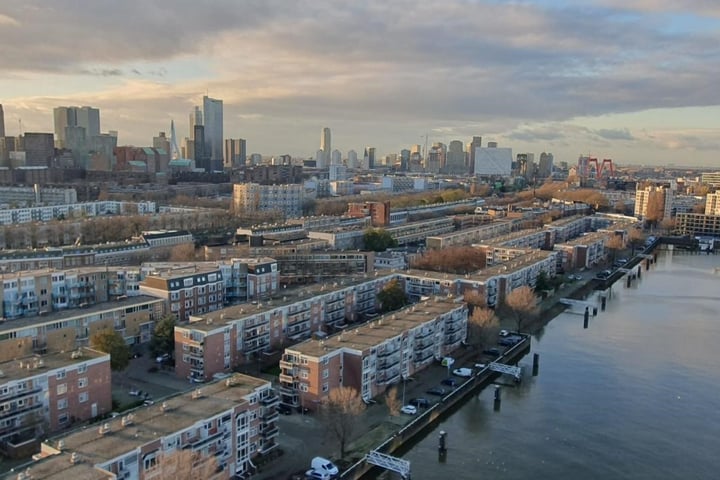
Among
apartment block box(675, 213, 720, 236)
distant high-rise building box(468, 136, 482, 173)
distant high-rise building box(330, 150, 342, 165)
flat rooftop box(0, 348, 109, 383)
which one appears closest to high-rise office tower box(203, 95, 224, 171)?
distant high-rise building box(330, 150, 342, 165)

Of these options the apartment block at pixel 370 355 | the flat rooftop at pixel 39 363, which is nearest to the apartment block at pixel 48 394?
Answer: the flat rooftop at pixel 39 363

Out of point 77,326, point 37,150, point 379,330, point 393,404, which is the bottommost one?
point 393,404

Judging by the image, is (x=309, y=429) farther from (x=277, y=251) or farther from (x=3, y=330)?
(x=277, y=251)

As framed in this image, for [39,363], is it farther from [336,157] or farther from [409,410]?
[336,157]

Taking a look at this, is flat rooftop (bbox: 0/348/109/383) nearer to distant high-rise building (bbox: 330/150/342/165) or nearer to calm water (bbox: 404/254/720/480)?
calm water (bbox: 404/254/720/480)

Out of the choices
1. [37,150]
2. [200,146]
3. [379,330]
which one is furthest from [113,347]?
[200,146]
